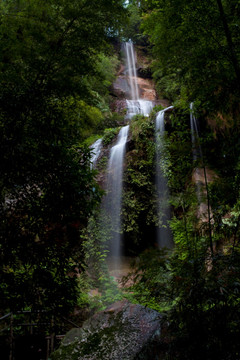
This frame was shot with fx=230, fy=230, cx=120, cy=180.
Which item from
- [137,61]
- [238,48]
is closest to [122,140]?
[238,48]

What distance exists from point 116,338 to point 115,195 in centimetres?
637

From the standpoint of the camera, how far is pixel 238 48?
2.88 m

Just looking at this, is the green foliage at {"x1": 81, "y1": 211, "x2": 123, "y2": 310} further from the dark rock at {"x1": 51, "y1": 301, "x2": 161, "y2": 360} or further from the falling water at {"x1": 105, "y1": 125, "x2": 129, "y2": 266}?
the dark rock at {"x1": 51, "y1": 301, "x2": 161, "y2": 360}

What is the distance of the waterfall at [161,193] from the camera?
8.36 m

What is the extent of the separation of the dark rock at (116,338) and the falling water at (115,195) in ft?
17.8

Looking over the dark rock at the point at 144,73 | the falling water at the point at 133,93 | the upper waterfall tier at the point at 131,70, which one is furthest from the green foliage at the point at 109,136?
the dark rock at the point at 144,73

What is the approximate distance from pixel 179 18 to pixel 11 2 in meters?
3.84

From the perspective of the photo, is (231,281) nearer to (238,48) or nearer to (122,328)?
(122,328)

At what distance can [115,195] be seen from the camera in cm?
894

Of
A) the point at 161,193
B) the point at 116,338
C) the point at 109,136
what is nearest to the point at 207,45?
the point at 116,338

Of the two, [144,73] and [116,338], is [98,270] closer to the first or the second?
[116,338]

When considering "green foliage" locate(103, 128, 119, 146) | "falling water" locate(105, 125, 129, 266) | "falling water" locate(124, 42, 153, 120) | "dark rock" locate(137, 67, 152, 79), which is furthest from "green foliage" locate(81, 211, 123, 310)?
"dark rock" locate(137, 67, 152, 79)

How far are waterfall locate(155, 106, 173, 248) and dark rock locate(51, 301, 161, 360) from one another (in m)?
5.28

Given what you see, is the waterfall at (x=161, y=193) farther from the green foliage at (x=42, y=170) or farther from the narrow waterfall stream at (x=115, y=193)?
the green foliage at (x=42, y=170)
